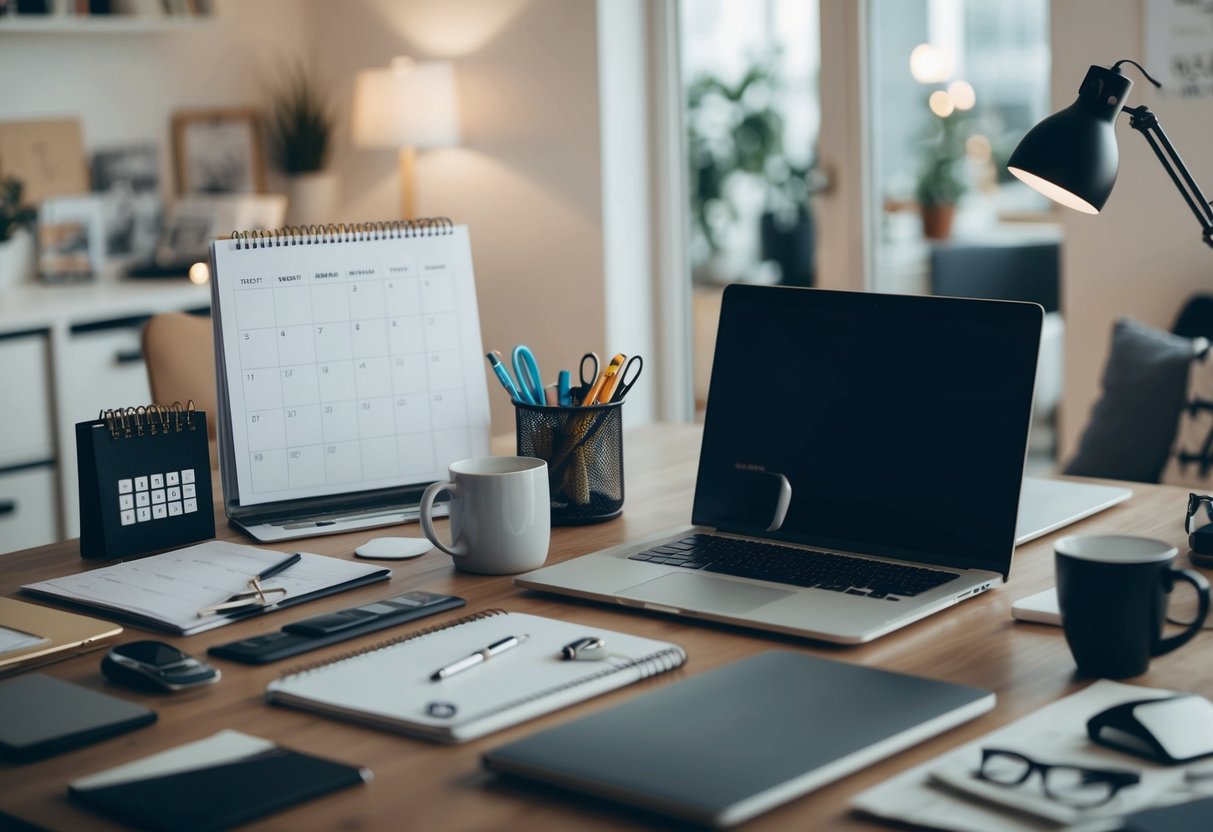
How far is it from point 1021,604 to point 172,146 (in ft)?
11.8

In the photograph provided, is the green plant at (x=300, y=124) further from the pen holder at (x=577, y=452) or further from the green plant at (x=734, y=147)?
the pen holder at (x=577, y=452)

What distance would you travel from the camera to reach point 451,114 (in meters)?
3.92

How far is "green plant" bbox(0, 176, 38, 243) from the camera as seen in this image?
12.0 feet

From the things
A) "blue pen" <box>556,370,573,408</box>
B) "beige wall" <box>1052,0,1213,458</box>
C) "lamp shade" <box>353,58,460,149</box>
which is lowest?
"blue pen" <box>556,370,573,408</box>

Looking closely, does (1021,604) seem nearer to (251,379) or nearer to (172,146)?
(251,379)

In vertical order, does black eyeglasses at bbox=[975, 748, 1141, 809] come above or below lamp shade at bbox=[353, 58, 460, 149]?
below

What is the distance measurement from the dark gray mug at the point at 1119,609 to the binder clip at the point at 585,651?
35 cm

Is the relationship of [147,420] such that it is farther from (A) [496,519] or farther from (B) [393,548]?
(A) [496,519]

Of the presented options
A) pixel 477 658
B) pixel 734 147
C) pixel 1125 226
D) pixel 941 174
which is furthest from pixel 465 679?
pixel 734 147

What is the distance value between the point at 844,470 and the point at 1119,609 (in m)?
0.38

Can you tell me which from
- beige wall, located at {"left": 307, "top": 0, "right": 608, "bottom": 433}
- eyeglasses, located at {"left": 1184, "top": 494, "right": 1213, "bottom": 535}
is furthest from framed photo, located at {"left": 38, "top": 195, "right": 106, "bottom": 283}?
eyeglasses, located at {"left": 1184, "top": 494, "right": 1213, "bottom": 535}

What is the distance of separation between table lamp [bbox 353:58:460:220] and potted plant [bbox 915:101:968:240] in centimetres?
132

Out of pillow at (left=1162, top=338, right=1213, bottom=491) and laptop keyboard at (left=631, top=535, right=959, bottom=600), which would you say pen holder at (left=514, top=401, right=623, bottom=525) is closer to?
laptop keyboard at (left=631, top=535, right=959, bottom=600)

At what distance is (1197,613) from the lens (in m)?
1.02
